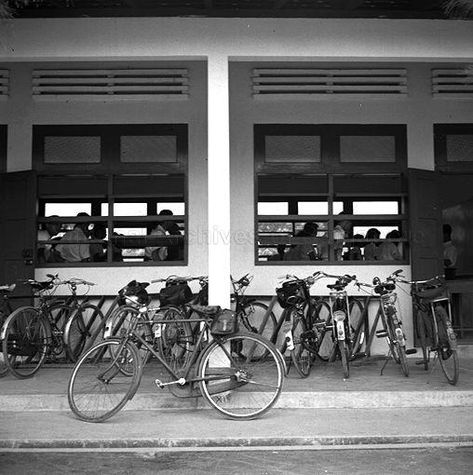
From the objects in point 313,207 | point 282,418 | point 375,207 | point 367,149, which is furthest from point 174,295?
point 367,149

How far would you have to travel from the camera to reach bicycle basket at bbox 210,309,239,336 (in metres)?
6.79

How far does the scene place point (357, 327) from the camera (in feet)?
29.9

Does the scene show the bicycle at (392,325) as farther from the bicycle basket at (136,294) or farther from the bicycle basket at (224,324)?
the bicycle basket at (136,294)

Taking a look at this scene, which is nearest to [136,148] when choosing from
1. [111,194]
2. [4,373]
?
[111,194]

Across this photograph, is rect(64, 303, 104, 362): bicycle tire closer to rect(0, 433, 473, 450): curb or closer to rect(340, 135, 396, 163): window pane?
rect(0, 433, 473, 450): curb

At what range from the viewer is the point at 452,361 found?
774 centimetres

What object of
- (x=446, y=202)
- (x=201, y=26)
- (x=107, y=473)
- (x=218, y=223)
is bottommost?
(x=107, y=473)

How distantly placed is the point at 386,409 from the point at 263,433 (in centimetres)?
160

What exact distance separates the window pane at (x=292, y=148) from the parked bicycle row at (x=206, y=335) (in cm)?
188

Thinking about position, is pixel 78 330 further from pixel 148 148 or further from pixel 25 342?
pixel 148 148

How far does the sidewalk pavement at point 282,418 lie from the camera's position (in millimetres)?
6027

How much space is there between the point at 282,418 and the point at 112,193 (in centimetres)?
437

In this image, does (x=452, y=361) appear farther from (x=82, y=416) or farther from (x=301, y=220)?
(x=82, y=416)

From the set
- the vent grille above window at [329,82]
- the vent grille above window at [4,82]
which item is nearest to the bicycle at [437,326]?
the vent grille above window at [329,82]
